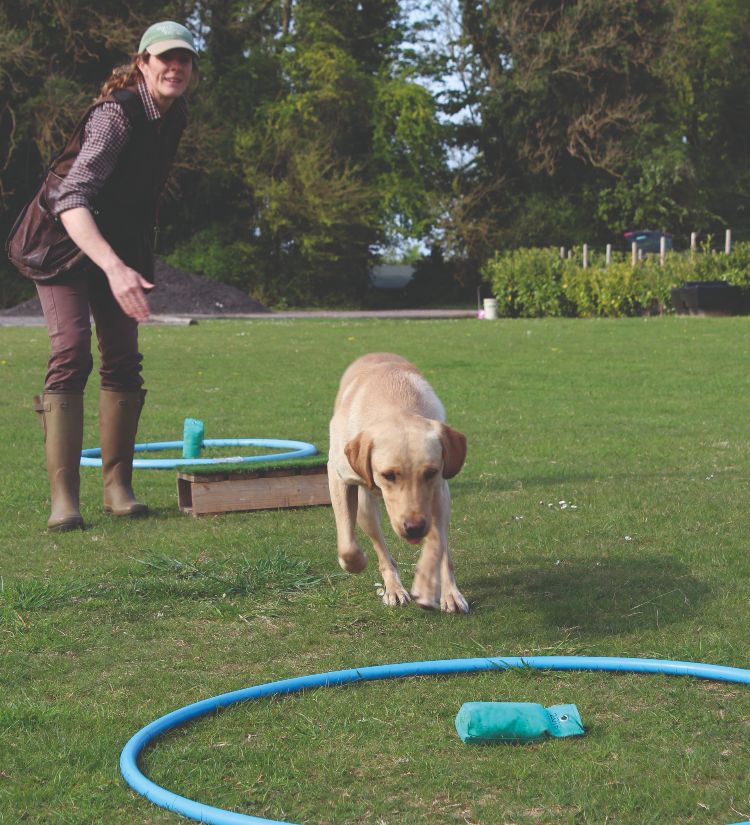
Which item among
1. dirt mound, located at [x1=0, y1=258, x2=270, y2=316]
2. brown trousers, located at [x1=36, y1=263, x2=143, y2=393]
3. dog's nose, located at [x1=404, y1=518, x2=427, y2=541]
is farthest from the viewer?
dirt mound, located at [x1=0, y1=258, x2=270, y2=316]

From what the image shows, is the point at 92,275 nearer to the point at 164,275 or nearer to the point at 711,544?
the point at 711,544

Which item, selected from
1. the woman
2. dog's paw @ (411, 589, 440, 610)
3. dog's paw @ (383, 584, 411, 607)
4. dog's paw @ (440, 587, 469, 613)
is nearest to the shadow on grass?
dog's paw @ (440, 587, 469, 613)

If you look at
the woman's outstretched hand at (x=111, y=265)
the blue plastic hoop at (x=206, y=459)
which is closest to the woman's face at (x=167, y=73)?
the woman's outstretched hand at (x=111, y=265)

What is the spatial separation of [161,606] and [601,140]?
47910mm

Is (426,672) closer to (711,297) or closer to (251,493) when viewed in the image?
(251,493)

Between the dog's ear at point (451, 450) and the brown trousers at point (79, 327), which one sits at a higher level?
the brown trousers at point (79, 327)

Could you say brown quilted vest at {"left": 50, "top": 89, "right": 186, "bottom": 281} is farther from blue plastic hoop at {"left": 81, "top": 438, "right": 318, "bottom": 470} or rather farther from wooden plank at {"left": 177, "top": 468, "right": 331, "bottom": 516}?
blue plastic hoop at {"left": 81, "top": 438, "right": 318, "bottom": 470}

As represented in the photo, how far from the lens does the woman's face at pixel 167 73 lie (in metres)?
6.81

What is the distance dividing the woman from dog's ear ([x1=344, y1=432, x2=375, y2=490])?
2218 mm

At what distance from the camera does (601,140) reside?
5044 centimetres

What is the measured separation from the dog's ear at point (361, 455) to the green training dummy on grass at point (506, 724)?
149 cm

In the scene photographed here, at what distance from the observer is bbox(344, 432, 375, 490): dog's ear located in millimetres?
5066

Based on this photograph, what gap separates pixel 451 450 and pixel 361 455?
39 cm

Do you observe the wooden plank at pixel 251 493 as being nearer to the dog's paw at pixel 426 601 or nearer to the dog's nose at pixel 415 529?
the dog's paw at pixel 426 601
